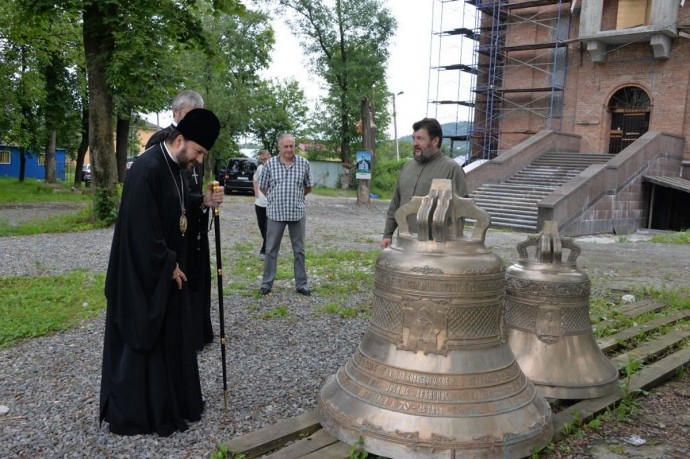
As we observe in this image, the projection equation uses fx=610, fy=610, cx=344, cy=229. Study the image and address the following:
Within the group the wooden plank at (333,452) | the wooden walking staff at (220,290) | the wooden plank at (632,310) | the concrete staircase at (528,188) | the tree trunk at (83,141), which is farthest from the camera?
the tree trunk at (83,141)

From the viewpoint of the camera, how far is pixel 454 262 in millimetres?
3227

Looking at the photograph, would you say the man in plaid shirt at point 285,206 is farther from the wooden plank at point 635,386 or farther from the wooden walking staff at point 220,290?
the wooden plank at point 635,386

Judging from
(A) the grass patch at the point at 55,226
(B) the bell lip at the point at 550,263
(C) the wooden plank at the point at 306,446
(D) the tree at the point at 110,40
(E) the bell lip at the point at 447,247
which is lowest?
(A) the grass patch at the point at 55,226

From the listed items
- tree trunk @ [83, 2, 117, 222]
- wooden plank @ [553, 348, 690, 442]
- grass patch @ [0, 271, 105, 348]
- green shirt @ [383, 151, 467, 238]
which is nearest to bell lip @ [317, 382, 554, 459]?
wooden plank @ [553, 348, 690, 442]

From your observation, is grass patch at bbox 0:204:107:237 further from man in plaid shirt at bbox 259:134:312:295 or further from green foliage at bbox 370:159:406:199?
green foliage at bbox 370:159:406:199

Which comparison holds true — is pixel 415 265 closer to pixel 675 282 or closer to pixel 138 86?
pixel 675 282

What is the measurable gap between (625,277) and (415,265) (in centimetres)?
770

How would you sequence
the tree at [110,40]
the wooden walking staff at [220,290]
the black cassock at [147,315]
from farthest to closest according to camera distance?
the tree at [110,40], the wooden walking staff at [220,290], the black cassock at [147,315]

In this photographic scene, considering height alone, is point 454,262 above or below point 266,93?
below

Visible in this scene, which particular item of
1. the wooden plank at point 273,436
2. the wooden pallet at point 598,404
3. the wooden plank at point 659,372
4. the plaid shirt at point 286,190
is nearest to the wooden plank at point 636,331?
the wooden pallet at point 598,404

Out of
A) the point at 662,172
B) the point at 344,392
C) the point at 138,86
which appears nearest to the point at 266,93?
the point at 662,172

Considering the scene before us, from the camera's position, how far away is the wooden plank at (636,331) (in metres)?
5.45

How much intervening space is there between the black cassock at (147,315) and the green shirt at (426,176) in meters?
2.06

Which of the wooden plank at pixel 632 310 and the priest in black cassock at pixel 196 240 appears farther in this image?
the wooden plank at pixel 632 310
